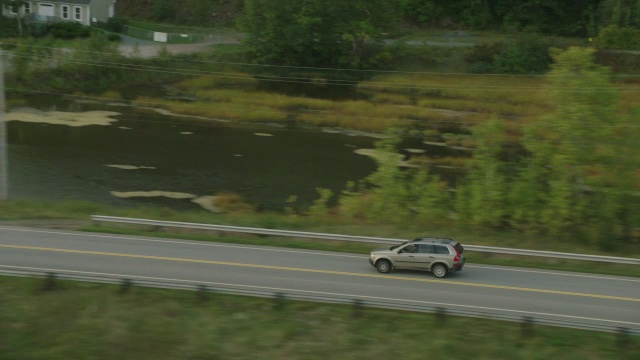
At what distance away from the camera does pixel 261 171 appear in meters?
37.8

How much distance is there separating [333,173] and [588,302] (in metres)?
21.3

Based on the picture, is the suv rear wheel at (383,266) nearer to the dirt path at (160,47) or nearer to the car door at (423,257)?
the car door at (423,257)

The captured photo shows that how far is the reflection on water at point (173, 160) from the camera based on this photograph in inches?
1314

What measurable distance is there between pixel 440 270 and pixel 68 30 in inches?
1929

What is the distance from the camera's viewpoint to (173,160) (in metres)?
39.4

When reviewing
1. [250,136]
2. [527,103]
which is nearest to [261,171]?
[250,136]

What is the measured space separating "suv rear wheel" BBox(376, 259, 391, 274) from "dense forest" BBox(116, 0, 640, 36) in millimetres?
49845

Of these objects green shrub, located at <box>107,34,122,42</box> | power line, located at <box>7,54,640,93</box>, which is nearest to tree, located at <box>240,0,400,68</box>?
power line, located at <box>7,54,640,93</box>

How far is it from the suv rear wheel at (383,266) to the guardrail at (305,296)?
2.17 metres

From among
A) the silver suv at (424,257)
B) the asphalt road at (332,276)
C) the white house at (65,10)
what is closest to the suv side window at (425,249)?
the silver suv at (424,257)

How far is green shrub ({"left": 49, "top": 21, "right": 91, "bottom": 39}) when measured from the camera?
196ft

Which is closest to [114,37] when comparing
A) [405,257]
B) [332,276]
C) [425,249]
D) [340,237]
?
[340,237]

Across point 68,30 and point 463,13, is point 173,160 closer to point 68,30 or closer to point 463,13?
point 68,30

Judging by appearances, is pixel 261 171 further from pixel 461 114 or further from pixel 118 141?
pixel 461 114
